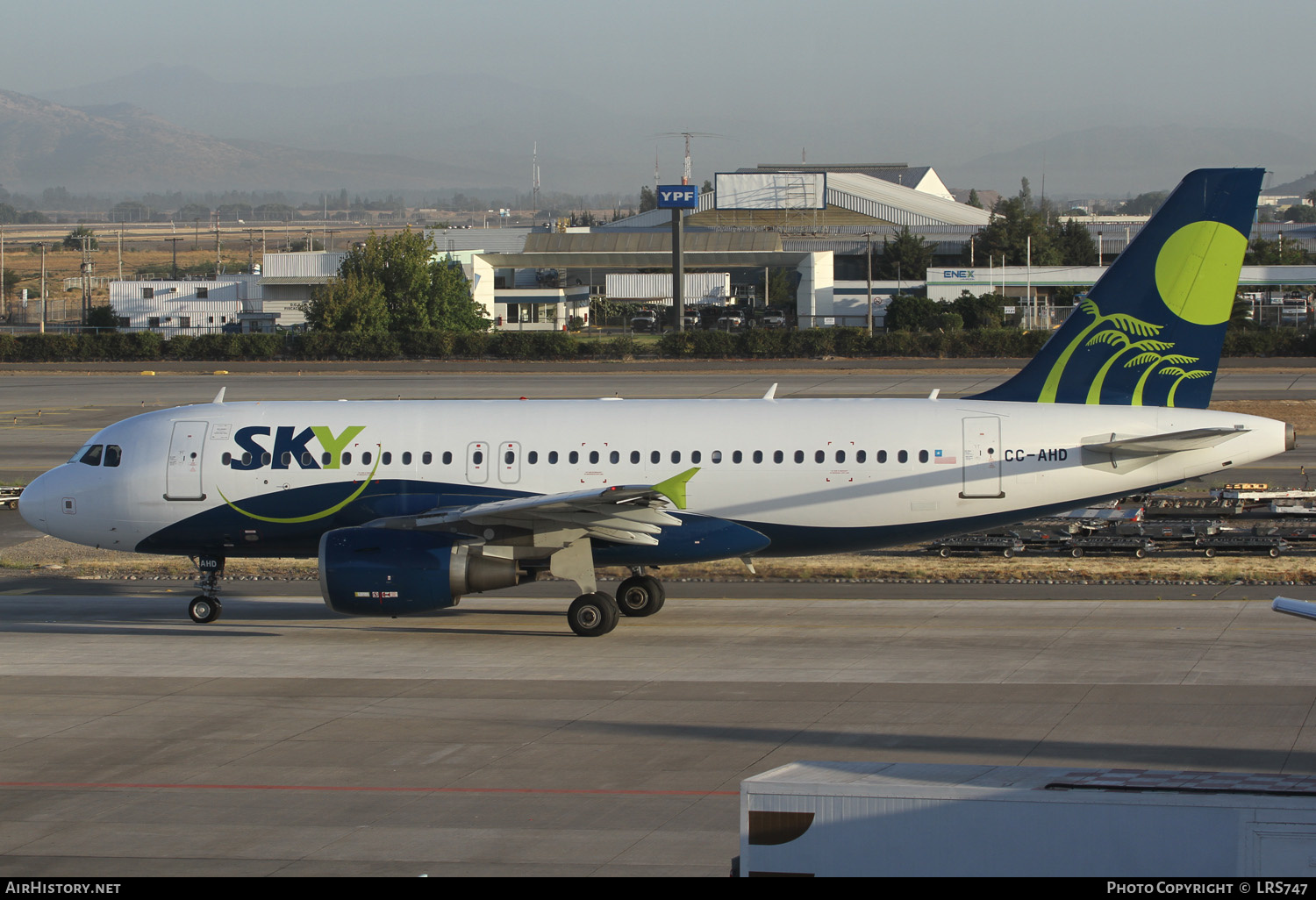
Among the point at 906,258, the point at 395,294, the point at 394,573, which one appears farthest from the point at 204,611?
the point at 906,258

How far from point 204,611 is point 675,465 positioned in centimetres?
972

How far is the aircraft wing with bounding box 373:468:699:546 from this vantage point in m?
21.9

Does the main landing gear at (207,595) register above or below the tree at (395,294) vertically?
below

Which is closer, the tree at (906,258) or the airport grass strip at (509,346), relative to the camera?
the airport grass strip at (509,346)

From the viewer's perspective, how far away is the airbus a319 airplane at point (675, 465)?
23172 millimetres

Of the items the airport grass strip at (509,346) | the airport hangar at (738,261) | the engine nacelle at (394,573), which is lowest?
the engine nacelle at (394,573)

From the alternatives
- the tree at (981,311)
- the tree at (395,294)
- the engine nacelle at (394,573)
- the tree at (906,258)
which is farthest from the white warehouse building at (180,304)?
the engine nacelle at (394,573)

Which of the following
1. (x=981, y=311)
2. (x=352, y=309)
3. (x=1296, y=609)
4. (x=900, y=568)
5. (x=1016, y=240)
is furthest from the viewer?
(x=1016, y=240)

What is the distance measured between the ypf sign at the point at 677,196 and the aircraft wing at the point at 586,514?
9246cm

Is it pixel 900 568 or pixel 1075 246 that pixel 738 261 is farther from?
pixel 900 568

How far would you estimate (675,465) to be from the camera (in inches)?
959

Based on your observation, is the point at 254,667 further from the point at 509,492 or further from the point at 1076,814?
the point at 1076,814

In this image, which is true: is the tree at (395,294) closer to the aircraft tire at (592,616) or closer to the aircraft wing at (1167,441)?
the aircraft tire at (592,616)
